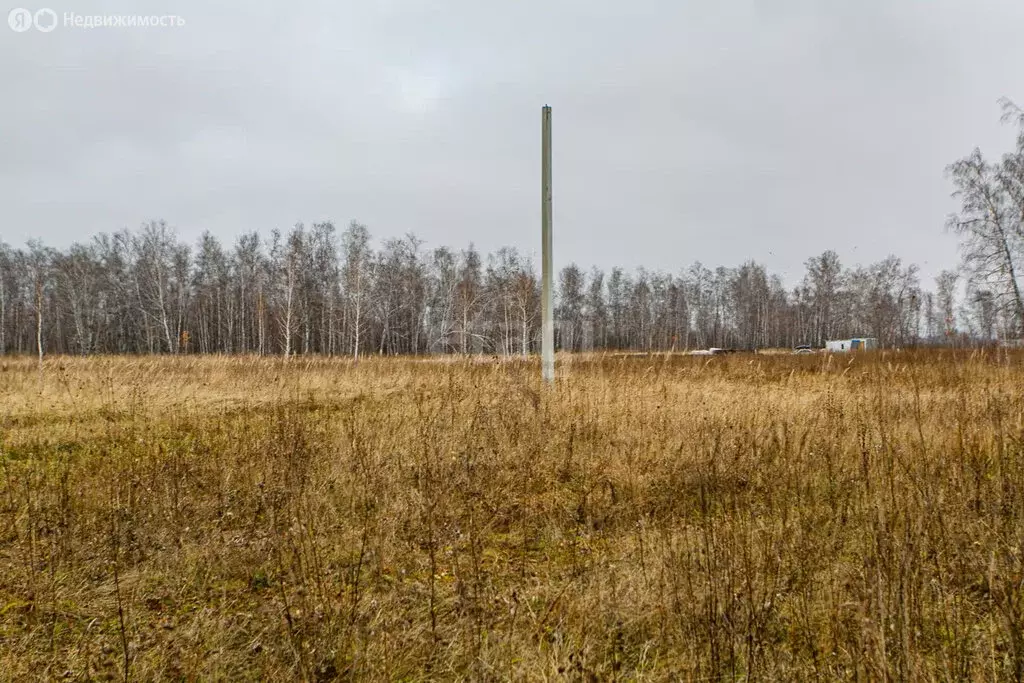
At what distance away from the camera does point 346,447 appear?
447 cm

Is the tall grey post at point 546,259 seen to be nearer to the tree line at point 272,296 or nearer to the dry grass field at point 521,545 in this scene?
the dry grass field at point 521,545

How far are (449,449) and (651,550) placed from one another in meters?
2.29

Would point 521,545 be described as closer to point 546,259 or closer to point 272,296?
point 546,259

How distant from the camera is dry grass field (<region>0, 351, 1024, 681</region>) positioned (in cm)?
178

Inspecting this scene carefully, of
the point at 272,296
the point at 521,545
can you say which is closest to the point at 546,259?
the point at 521,545

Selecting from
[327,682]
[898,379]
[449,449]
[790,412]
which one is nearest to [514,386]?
[449,449]

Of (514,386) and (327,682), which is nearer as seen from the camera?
(327,682)

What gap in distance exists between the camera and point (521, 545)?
2963 mm

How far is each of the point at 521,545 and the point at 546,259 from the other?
16.9 feet

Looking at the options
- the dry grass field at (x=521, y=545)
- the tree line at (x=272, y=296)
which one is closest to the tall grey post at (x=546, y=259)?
the dry grass field at (x=521, y=545)

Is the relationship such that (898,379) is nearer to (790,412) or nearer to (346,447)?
(790,412)

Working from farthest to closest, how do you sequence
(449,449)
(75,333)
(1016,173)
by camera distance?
(75,333) → (1016,173) → (449,449)

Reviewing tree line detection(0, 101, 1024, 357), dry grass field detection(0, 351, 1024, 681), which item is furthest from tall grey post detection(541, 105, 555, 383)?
tree line detection(0, 101, 1024, 357)

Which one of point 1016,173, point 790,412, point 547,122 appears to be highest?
point 1016,173
